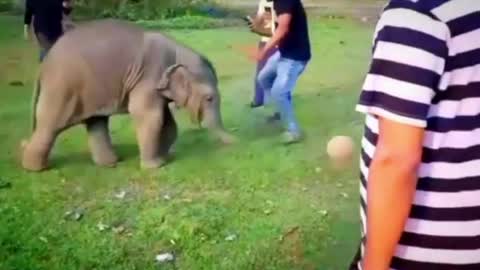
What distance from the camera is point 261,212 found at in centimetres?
388

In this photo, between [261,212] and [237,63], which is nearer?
[261,212]

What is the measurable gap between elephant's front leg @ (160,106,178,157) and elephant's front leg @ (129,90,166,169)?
93 millimetres

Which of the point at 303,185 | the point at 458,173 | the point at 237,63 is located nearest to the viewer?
the point at 458,173

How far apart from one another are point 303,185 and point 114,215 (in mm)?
984

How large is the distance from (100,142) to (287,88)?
1.10 m

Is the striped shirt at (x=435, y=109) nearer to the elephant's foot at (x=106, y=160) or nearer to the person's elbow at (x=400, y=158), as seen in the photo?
the person's elbow at (x=400, y=158)

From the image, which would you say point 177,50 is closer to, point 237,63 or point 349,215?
point 349,215

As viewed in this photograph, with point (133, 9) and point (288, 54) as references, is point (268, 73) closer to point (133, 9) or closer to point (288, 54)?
point (288, 54)

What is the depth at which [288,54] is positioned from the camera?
16.4ft

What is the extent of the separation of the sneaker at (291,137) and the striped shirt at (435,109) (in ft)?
12.3

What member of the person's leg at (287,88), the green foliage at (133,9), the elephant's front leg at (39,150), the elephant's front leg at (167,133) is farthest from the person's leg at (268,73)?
the green foliage at (133,9)

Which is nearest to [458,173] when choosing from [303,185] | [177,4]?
[303,185]

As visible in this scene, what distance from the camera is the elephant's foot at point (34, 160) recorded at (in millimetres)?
4500

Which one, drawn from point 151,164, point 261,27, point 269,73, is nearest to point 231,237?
point 151,164
